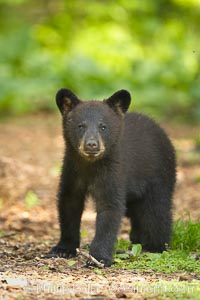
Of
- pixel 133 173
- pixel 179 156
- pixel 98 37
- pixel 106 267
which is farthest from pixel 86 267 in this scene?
pixel 98 37

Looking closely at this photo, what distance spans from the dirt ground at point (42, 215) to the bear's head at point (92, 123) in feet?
3.59

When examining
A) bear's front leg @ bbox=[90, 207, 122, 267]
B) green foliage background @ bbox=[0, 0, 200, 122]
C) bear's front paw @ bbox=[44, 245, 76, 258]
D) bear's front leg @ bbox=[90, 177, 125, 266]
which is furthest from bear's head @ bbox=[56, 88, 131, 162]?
green foliage background @ bbox=[0, 0, 200, 122]

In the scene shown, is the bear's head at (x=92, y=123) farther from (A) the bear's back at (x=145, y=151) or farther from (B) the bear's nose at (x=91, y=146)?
(A) the bear's back at (x=145, y=151)

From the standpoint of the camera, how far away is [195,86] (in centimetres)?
1750

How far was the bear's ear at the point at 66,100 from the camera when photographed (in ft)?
25.8

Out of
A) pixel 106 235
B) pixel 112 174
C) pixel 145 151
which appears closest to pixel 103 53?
pixel 145 151

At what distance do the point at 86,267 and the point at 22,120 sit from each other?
9734 mm

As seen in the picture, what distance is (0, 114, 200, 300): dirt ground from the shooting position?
19.6ft

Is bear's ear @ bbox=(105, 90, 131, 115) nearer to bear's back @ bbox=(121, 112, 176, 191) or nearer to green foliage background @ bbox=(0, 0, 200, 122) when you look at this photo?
bear's back @ bbox=(121, 112, 176, 191)

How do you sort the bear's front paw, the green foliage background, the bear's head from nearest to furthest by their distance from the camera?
the bear's head → the bear's front paw → the green foliage background

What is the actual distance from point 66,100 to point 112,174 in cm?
92

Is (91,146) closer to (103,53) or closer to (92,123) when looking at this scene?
(92,123)

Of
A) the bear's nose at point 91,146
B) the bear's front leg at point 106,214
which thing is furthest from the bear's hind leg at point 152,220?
the bear's nose at point 91,146

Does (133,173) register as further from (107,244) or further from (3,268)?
(3,268)
